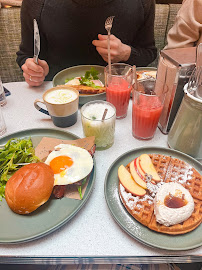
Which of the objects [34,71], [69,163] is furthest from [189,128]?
[34,71]

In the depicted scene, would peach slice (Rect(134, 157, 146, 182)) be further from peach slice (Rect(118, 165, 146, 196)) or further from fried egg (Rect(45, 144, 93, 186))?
fried egg (Rect(45, 144, 93, 186))

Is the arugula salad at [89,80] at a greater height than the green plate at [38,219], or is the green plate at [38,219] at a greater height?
the arugula salad at [89,80]

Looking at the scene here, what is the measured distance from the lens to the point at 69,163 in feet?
3.19

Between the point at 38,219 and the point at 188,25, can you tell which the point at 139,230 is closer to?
the point at 38,219

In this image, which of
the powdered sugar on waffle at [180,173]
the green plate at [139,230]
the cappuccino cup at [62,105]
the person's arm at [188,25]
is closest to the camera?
the green plate at [139,230]

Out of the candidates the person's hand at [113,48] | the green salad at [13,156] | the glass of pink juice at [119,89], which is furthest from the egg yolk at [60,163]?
the person's hand at [113,48]

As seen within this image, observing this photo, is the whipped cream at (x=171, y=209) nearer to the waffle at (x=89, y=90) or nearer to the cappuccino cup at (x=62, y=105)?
the cappuccino cup at (x=62, y=105)

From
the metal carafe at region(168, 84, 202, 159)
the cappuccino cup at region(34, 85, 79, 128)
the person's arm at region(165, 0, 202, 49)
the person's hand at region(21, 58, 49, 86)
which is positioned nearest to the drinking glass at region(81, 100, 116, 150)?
the cappuccino cup at region(34, 85, 79, 128)

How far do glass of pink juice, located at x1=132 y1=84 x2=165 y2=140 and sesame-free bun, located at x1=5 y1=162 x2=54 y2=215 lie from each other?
0.56 meters

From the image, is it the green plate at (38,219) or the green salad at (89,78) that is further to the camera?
the green salad at (89,78)

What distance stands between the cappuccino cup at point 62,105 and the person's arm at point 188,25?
1194 mm

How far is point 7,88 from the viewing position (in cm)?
166

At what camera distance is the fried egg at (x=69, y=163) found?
2.99ft

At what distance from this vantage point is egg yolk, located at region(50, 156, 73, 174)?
37.5 inches
